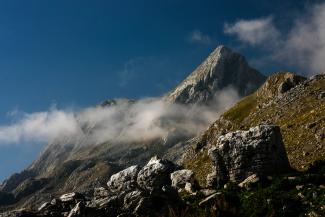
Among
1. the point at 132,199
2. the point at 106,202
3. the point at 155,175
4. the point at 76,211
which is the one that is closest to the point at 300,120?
the point at 155,175

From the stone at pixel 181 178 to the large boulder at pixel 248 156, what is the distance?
453 cm

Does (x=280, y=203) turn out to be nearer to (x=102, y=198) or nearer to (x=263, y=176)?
(x=263, y=176)

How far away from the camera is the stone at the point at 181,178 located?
235 feet

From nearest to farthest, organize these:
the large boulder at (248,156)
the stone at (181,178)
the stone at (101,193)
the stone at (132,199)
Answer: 1. the stone at (132,199)
2. the stone at (101,193)
3. the large boulder at (248,156)
4. the stone at (181,178)

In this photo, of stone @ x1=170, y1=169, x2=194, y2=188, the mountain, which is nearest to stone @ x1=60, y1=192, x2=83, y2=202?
stone @ x1=170, y1=169, x2=194, y2=188

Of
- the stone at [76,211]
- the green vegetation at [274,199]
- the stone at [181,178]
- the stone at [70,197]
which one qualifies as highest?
the stone at [181,178]

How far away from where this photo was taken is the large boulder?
64.6 meters

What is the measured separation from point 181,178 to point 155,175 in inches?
146

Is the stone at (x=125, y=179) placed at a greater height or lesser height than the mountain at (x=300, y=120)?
lesser

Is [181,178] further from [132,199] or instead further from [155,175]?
[132,199]

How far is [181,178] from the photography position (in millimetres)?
72562

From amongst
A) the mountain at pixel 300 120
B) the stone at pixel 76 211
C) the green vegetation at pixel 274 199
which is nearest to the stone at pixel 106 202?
the stone at pixel 76 211

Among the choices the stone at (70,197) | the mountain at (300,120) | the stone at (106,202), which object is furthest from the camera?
the mountain at (300,120)

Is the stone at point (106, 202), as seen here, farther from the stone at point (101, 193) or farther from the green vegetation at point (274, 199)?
the green vegetation at point (274, 199)
